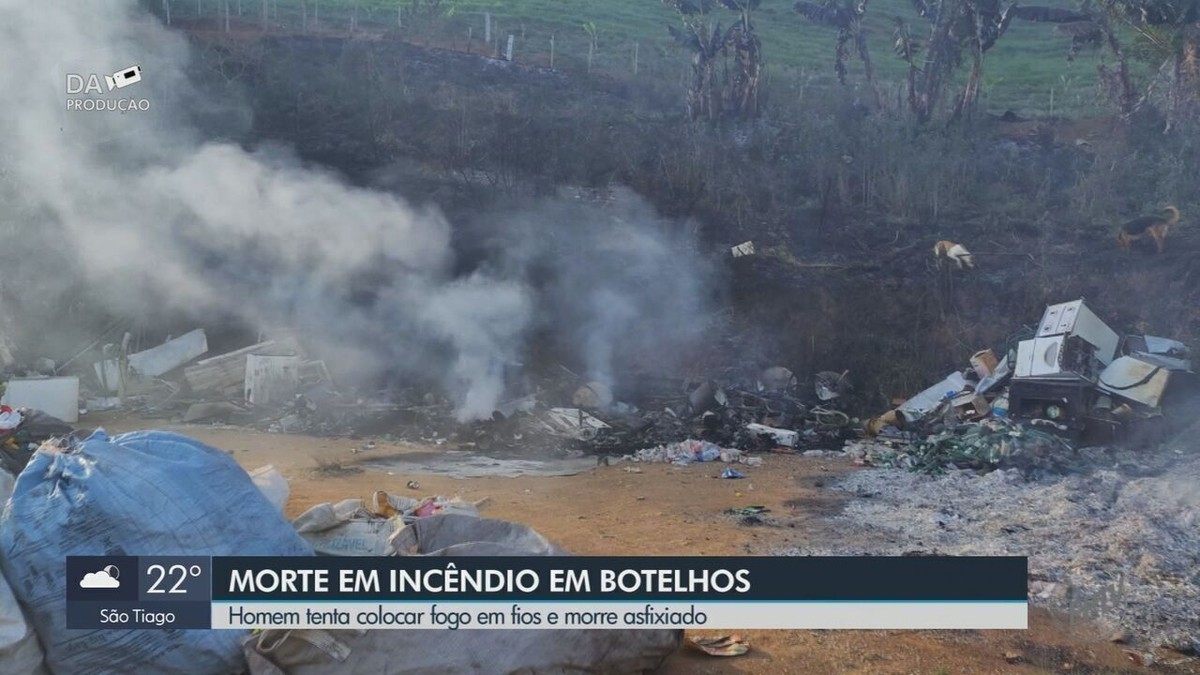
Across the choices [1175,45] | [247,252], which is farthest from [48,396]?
[1175,45]

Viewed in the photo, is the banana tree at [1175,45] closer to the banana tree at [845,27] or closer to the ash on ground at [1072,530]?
the banana tree at [845,27]

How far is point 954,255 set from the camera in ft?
38.5

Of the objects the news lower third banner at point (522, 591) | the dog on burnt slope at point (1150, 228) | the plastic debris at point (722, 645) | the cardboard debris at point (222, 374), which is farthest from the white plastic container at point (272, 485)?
the dog on burnt slope at point (1150, 228)

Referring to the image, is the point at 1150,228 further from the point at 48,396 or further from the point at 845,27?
the point at 48,396

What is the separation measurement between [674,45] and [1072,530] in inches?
510

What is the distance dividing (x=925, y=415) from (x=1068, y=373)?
138cm

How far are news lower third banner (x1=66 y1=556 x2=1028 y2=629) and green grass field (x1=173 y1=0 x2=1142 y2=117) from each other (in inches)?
533

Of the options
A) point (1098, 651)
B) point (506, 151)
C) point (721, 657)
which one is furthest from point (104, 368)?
point (1098, 651)

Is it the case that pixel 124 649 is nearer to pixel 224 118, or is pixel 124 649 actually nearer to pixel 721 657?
pixel 721 657

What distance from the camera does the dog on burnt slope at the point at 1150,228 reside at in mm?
11406

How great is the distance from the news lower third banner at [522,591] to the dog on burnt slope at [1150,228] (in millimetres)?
9813

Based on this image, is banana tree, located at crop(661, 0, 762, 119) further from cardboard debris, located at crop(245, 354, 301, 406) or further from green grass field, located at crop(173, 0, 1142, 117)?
cardboard debris, located at crop(245, 354, 301, 406)

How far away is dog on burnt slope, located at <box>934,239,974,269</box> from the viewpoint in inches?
461

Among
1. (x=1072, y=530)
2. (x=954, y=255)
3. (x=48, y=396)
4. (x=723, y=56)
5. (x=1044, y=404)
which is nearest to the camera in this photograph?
(x=1072, y=530)
